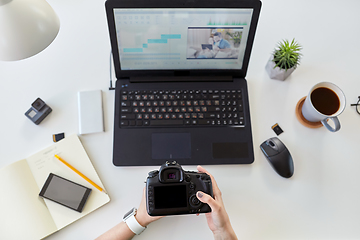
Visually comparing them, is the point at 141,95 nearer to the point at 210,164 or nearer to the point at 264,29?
the point at 210,164

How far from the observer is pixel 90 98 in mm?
862

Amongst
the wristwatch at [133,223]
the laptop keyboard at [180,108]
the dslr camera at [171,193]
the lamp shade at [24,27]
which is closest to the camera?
the lamp shade at [24,27]

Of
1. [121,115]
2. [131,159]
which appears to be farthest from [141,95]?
[131,159]

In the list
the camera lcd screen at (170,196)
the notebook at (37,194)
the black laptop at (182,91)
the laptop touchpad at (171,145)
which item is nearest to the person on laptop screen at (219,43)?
the black laptop at (182,91)

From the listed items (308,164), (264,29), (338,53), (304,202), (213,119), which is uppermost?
(264,29)

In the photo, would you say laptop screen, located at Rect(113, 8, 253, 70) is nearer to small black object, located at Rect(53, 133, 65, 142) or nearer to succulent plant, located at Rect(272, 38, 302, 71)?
succulent plant, located at Rect(272, 38, 302, 71)

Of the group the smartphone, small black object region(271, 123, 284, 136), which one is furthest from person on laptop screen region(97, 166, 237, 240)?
small black object region(271, 123, 284, 136)

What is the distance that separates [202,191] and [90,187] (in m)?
0.36

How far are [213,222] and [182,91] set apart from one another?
411mm

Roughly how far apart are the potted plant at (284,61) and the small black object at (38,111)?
0.76 meters

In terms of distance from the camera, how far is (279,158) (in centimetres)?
79

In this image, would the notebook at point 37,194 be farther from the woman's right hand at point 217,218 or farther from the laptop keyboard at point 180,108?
the woman's right hand at point 217,218

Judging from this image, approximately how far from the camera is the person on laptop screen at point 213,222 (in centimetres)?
65

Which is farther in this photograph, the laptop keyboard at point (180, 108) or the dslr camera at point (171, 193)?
the laptop keyboard at point (180, 108)
